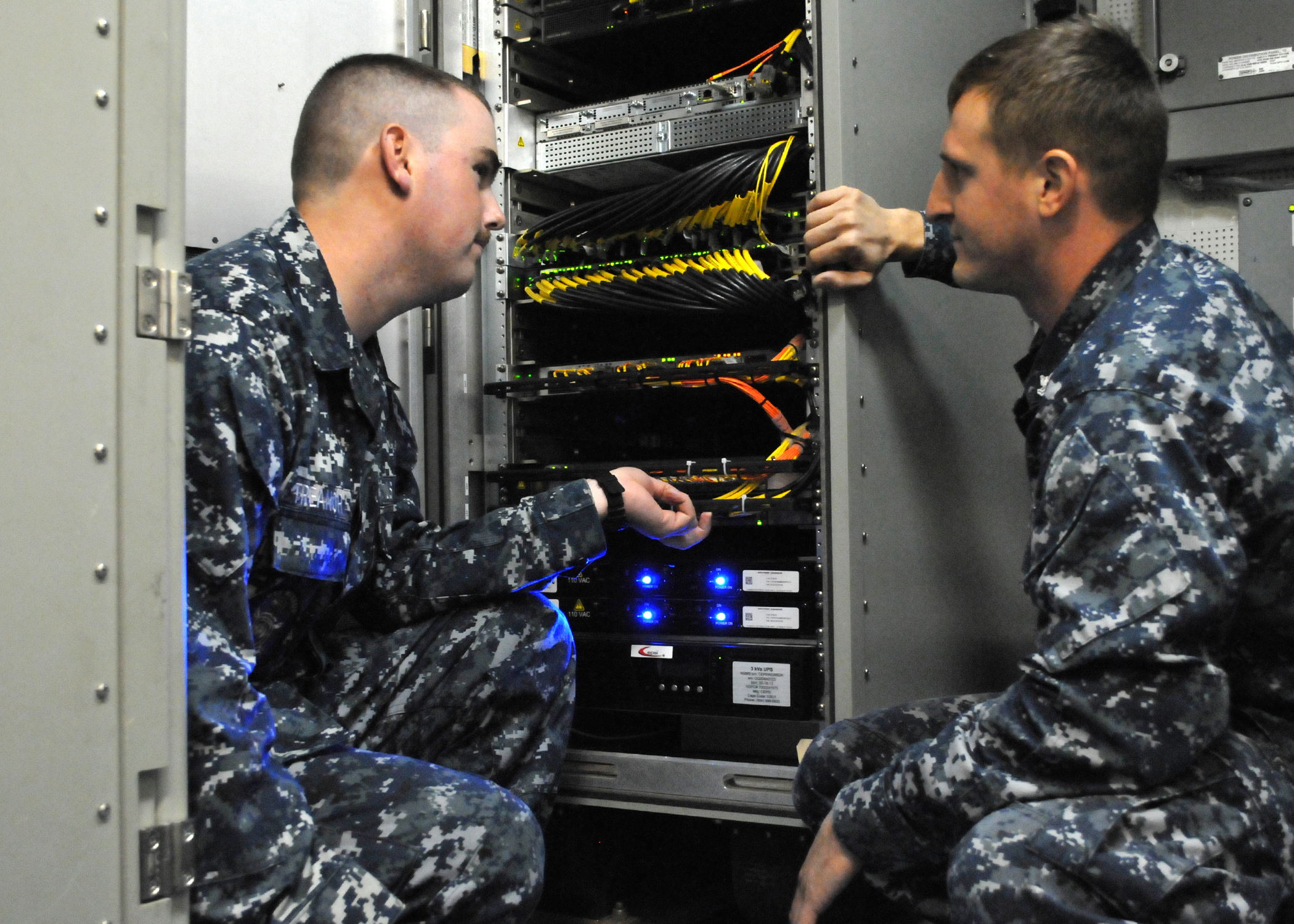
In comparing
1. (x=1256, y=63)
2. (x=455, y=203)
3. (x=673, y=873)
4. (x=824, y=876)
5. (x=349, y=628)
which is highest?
(x=1256, y=63)

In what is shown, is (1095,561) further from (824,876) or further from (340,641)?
(340,641)

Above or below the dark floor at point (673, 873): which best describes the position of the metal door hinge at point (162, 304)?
above

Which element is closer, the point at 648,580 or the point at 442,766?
the point at 442,766

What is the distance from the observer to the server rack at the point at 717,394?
2045mm

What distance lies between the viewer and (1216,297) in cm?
133

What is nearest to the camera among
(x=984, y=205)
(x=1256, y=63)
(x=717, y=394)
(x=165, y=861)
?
(x=165, y=861)

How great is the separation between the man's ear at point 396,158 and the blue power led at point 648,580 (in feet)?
2.87

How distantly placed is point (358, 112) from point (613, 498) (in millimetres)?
794

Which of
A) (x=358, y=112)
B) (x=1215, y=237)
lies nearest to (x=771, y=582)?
(x=358, y=112)

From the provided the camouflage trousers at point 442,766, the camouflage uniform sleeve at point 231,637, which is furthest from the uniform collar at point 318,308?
the camouflage trousers at point 442,766

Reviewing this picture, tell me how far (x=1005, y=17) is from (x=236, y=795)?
2.32 meters

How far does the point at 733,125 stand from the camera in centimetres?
223

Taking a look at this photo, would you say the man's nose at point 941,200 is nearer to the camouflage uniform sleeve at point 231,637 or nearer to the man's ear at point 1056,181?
the man's ear at point 1056,181

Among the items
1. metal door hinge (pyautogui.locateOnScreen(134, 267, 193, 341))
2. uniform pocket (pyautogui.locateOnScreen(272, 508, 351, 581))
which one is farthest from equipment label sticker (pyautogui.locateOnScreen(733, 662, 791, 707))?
metal door hinge (pyautogui.locateOnScreen(134, 267, 193, 341))
